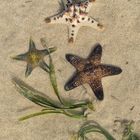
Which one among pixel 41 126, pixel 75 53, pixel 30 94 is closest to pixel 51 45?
pixel 75 53

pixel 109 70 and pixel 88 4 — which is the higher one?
pixel 88 4

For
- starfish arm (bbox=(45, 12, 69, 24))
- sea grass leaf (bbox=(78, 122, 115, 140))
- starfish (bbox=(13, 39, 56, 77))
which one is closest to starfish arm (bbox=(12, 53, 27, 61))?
starfish (bbox=(13, 39, 56, 77))

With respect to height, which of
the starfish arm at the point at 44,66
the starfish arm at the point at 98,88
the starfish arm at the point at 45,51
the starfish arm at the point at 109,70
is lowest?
the starfish arm at the point at 98,88

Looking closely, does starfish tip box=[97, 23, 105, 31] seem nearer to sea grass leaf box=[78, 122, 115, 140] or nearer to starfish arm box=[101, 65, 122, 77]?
starfish arm box=[101, 65, 122, 77]

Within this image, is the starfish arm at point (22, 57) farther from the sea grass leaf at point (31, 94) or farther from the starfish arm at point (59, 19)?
the starfish arm at point (59, 19)

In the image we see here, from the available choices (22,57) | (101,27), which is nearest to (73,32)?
(101,27)

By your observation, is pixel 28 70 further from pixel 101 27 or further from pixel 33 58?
pixel 101 27

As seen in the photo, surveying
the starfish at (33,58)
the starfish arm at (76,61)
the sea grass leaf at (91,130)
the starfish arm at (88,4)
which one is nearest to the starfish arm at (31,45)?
the starfish at (33,58)
